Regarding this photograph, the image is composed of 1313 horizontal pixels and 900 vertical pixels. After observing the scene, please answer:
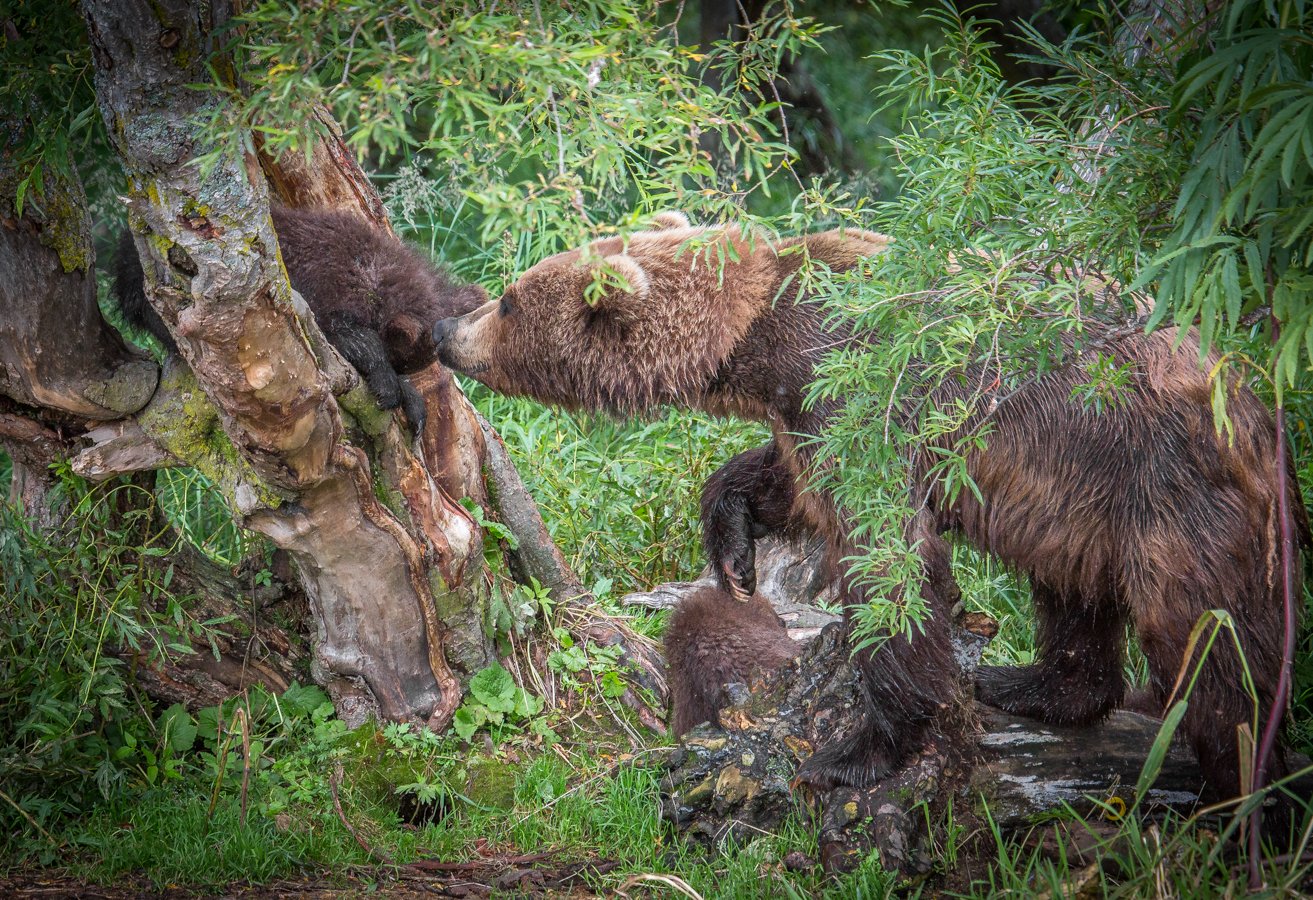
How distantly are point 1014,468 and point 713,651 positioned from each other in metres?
1.42

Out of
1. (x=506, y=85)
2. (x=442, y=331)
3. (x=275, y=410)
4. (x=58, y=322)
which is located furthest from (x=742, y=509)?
(x=506, y=85)

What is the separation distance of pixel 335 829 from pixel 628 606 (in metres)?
1.97

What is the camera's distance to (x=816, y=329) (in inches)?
158

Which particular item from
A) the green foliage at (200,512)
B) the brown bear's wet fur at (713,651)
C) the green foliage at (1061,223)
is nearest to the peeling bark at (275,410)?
the brown bear's wet fur at (713,651)

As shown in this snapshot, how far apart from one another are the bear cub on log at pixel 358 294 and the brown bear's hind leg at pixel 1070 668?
255 cm

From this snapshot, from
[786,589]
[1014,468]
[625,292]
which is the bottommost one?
[786,589]

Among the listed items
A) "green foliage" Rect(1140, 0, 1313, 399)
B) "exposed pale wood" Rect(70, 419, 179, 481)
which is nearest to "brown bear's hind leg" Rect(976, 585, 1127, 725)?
"green foliage" Rect(1140, 0, 1313, 399)

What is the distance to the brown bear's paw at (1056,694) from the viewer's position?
437 centimetres

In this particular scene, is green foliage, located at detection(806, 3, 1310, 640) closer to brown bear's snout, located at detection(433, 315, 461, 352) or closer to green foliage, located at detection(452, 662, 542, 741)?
brown bear's snout, located at detection(433, 315, 461, 352)

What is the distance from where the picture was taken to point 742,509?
190 inches

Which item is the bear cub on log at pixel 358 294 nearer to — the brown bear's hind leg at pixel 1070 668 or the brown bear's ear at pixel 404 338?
the brown bear's ear at pixel 404 338

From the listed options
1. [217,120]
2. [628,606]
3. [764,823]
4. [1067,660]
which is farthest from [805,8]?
[217,120]

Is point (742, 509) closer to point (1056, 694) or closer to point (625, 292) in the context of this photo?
point (625, 292)

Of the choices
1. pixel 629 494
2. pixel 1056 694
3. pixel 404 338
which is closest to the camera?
pixel 404 338
